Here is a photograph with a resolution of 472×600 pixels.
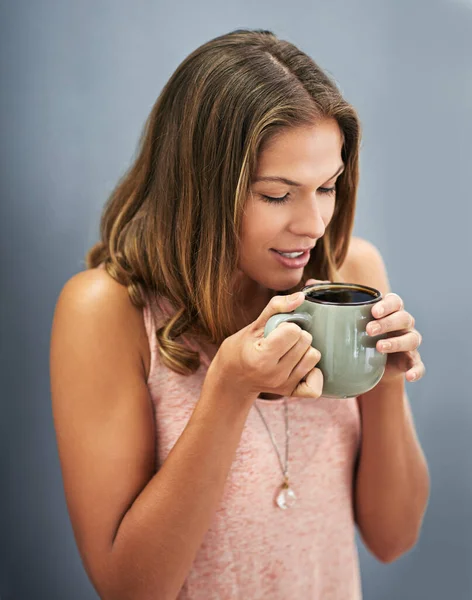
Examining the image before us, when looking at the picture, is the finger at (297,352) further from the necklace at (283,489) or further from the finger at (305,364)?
the necklace at (283,489)

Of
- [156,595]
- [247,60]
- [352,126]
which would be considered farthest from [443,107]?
[156,595]

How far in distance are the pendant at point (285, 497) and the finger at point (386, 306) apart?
0.34 metres

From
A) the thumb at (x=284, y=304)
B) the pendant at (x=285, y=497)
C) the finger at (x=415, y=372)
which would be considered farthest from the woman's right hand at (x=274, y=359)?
the pendant at (x=285, y=497)

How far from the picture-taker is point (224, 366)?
2.77 feet

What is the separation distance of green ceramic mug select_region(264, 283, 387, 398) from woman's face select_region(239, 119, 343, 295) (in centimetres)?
14

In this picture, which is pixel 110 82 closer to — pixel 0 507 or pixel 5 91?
pixel 5 91

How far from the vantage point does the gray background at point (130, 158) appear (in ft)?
3.83

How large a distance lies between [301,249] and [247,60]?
24cm

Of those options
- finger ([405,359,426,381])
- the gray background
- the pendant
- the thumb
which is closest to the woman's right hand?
Result: the thumb

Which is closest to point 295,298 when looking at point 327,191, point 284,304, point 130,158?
point 284,304

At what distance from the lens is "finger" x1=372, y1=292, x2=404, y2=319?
2.59 feet

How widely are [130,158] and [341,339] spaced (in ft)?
2.01

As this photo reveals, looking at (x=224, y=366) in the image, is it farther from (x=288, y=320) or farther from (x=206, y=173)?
(x=206, y=173)

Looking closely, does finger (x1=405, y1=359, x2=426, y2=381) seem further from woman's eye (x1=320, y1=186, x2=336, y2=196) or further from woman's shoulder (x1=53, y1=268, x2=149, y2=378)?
woman's shoulder (x1=53, y1=268, x2=149, y2=378)
